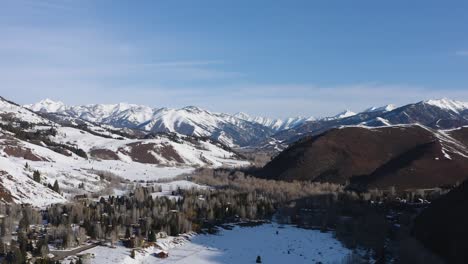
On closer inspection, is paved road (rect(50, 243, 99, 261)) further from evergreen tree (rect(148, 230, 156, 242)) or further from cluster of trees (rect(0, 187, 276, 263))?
evergreen tree (rect(148, 230, 156, 242))

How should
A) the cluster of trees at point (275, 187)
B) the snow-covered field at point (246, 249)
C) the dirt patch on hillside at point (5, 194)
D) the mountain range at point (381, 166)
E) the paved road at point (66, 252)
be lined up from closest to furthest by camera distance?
the paved road at point (66, 252), the snow-covered field at point (246, 249), the dirt patch on hillside at point (5, 194), the cluster of trees at point (275, 187), the mountain range at point (381, 166)

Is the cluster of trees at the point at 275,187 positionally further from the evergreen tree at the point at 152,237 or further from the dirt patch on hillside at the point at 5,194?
the dirt patch on hillside at the point at 5,194

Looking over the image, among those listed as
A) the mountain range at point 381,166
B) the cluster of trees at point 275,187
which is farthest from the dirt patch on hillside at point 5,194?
the mountain range at point 381,166

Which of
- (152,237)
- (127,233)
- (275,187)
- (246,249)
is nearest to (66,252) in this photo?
(127,233)

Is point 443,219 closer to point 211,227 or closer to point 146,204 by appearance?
point 211,227

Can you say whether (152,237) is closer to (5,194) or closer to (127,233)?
(127,233)

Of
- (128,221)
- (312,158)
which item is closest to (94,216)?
(128,221)

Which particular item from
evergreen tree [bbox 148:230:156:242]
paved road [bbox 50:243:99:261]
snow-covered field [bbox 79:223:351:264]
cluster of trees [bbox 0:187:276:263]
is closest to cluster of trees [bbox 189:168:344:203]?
cluster of trees [bbox 0:187:276:263]

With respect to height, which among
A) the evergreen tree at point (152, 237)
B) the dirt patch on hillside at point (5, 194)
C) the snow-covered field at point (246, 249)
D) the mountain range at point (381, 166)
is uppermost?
the mountain range at point (381, 166)

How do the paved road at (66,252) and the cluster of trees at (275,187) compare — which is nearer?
the paved road at (66,252)
